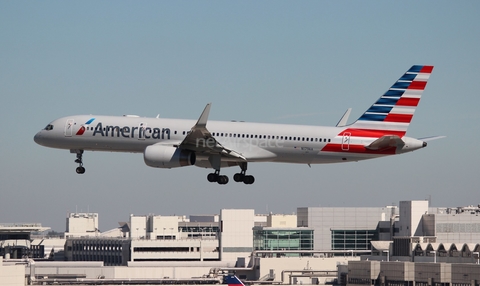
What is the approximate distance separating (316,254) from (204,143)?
99.9m

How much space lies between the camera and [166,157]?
98.8 m

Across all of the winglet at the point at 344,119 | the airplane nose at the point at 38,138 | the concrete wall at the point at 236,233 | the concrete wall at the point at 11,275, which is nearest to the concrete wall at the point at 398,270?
the winglet at the point at 344,119

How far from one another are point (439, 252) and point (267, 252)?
5186 cm

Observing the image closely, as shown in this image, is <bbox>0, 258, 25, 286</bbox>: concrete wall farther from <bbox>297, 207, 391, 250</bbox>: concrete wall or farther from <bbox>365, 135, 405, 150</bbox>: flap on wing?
<bbox>297, 207, 391, 250</bbox>: concrete wall

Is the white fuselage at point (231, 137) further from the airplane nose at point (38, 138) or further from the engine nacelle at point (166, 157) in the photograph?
the airplane nose at point (38, 138)

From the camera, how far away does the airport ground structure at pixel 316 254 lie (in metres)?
126

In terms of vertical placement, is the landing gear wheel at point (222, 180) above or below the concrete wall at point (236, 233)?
above

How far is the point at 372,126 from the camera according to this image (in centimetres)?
9894

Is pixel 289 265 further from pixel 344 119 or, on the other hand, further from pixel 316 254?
pixel 344 119

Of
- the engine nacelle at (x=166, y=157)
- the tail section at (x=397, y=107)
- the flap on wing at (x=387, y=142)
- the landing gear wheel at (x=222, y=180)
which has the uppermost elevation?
the tail section at (x=397, y=107)

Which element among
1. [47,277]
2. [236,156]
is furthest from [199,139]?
[47,277]

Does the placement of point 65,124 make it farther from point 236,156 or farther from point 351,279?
point 351,279

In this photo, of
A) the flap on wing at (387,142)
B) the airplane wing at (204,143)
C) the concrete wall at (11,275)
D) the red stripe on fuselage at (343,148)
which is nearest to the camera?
the flap on wing at (387,142)

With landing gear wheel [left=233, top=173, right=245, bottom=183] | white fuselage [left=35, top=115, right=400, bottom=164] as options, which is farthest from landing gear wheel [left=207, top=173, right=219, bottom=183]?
landing gear wheel [left=233, top=173, right=245, bottom=183]
